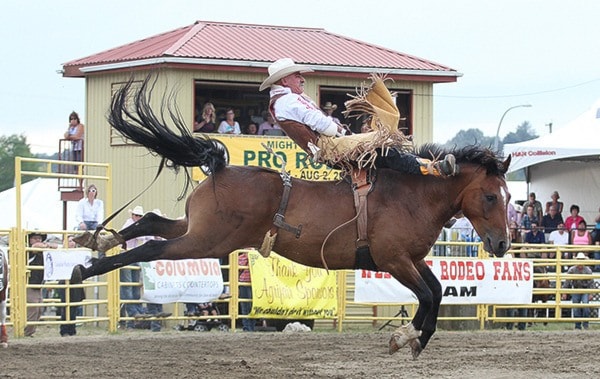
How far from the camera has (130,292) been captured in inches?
578

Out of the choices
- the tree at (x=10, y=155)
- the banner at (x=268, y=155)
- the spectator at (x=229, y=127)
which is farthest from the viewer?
the tree at (x=10, y=155)

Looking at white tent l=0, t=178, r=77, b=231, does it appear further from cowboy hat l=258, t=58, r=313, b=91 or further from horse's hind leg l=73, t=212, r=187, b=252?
cowboy hat l=258, t=58, r=313, b=91

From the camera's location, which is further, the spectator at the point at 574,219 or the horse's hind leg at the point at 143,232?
the spectator at the point at 574,219

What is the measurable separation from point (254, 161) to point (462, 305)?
15.5 ft

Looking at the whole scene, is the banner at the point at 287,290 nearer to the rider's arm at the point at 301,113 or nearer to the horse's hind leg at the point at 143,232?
the horse's hind leg at the point at 143,232

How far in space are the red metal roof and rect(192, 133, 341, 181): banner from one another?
4.51 ft

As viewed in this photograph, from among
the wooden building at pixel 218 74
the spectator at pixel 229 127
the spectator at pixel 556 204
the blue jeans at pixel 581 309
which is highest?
the wooden building at pixel 218 74

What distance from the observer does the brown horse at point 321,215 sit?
353 inches

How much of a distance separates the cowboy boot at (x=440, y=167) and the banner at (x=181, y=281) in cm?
604

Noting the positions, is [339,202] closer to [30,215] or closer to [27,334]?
[27,334]

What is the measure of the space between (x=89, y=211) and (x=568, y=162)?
10.2 metres

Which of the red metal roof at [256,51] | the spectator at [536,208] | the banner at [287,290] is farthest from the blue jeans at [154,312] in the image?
the spectator at [536,208]

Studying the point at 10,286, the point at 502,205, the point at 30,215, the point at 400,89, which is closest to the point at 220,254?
the point at 502,205

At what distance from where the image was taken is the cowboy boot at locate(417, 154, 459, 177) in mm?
9023
